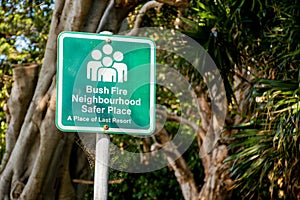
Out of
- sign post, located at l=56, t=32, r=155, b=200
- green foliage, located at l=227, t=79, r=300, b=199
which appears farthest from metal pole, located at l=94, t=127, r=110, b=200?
green foliage, located at l=227, t=79, r=300, b=199

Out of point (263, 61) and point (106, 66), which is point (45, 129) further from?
point (106, 66)

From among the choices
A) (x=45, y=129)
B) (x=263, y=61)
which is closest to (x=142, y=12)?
(x=263, y=61)

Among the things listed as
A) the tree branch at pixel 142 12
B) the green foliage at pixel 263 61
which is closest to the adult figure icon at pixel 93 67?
the green foliage at pixel 263 61

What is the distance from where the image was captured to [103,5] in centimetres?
847

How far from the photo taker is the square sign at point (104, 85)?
3127mm

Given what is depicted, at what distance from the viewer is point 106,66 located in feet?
10.4

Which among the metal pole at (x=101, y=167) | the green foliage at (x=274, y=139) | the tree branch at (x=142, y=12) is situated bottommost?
the metal pole at (x=101, y=167)

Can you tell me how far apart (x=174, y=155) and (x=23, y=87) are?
474 cm

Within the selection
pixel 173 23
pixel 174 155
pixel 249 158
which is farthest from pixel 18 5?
pixel 249 158

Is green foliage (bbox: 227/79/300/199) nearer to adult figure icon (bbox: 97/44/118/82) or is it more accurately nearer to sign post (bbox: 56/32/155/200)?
sign post (bbox: 56/32/155/200)

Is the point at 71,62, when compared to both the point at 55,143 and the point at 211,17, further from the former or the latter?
the point at 211,17

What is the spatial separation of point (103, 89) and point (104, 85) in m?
0.02

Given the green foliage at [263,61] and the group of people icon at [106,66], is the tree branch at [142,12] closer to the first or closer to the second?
the green foliage at [263,61]

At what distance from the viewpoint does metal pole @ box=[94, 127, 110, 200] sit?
308 centimetres
